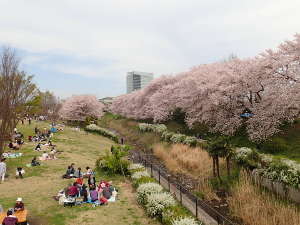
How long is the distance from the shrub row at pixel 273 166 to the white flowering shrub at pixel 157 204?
6493 millimetres

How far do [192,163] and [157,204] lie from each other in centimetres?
1011

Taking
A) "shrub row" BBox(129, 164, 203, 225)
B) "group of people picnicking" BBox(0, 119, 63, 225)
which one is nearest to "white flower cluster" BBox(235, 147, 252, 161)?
"shrub row" BBox(129, 164, 203, 225)

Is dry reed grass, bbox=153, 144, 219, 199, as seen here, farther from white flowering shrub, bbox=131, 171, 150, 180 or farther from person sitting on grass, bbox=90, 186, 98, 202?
person sitting on grass, bbox=90, 186, 98, 202

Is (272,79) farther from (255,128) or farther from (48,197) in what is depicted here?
(48,197)

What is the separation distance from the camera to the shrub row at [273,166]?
498 inches

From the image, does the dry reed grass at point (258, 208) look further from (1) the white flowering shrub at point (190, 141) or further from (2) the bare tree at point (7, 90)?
(2) the bare tree at point (7, 90)

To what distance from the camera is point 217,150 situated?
1727 cm

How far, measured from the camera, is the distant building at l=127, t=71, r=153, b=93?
190 meters

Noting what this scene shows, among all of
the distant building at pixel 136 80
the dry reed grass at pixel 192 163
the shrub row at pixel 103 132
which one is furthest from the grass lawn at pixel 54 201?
the distant building at pixel 136 80

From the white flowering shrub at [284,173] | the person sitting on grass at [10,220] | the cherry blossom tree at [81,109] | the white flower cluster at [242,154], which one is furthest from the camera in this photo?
the cherry blossom tree at [81,109]

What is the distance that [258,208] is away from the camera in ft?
37.3

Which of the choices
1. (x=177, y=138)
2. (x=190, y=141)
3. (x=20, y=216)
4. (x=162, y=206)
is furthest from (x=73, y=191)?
(x=177, y=138)

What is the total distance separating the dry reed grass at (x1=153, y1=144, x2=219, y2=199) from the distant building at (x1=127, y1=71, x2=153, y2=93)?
164680 mm

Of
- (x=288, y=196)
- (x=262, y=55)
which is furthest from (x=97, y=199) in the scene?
(x=262, y=55)
